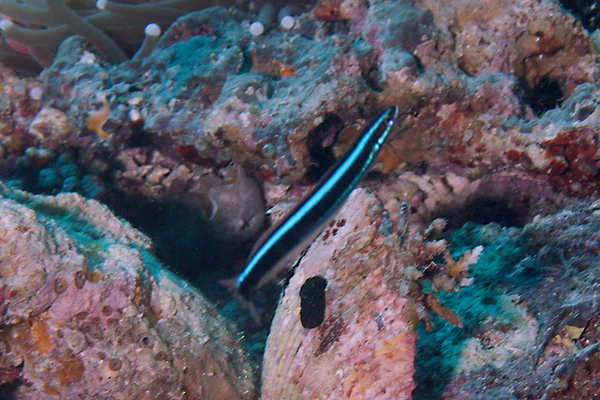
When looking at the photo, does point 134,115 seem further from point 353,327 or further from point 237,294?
point 353,327

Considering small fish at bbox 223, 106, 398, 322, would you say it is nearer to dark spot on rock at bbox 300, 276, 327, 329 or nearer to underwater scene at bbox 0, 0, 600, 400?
underwater scene at bbox 0, 0, 600, 400

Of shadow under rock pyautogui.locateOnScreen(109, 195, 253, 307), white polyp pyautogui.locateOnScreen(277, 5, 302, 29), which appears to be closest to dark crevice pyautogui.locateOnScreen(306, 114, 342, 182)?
shadow under rock pyautogui.locateOnScreen(109, 195, 253, 307)

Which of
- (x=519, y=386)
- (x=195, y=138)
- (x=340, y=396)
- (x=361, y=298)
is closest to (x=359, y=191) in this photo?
(x=361, y=298)

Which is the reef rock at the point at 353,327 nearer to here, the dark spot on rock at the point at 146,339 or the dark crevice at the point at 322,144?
the dark spot on rock at the point at 146,339

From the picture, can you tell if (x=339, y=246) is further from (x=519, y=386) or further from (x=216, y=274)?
(x=216, y=274)

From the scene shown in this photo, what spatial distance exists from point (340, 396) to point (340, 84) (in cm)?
264

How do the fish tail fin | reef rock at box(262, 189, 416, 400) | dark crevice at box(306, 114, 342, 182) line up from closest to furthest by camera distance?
reef rock at box(262, 189, 416, 400) < the fish tail fin < dark crevice at box(306, 114, 342, 182)

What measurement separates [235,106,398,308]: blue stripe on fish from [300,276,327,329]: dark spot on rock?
50 cm

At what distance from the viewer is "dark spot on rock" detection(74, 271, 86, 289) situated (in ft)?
5.91

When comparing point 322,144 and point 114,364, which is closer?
point 114,364

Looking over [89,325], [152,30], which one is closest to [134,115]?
[152,30]

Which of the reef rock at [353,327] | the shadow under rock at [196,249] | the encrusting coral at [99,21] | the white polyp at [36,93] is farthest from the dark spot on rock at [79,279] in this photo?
the white polyp at [36,93]

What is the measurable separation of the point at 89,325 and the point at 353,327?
1.42m

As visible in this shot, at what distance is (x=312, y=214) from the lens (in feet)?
8.07
